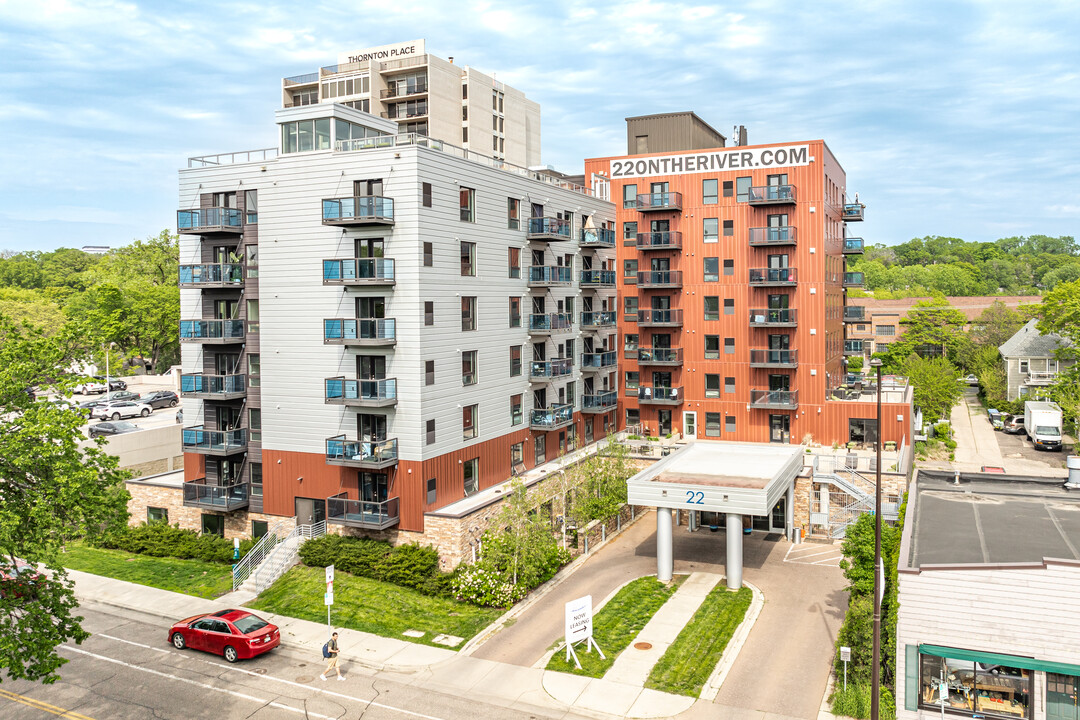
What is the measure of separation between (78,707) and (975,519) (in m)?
30.7

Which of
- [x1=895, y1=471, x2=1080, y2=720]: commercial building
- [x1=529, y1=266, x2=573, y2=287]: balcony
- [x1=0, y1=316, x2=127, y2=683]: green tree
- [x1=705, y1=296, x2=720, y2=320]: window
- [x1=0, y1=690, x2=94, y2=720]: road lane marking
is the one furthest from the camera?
[x1=705, y1=296, x2=720, y2=320]: window

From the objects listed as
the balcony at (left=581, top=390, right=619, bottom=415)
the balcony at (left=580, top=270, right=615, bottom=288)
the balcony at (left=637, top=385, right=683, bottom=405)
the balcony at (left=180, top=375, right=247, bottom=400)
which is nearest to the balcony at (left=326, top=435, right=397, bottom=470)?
the balcony at (left=180, top=375, right=247, bottom=400)

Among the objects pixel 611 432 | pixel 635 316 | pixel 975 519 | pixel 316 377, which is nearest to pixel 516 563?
pixel 316 377

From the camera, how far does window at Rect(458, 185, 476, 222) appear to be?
38.3 m

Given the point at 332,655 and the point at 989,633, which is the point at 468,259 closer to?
the point at 332,655

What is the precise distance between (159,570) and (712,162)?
41.2 m

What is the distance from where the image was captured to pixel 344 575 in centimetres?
3422

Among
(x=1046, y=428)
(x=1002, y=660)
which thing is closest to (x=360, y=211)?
(x=1002, y=660)

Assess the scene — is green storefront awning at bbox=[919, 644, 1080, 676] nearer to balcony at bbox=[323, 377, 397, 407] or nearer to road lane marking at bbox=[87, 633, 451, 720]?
road lane marking at bbox=[87, 633, 451, 720]

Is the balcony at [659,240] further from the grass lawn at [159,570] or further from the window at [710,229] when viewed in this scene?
the grass lawn at [159,570]

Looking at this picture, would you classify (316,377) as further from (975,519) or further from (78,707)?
(975,519)

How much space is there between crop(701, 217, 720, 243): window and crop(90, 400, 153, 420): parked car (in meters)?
48.4

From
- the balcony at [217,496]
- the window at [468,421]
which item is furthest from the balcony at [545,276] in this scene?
the balcony at [217,496]

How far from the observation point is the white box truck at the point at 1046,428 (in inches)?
2547
